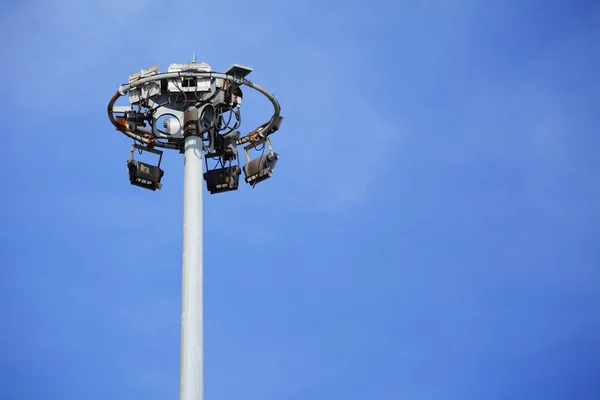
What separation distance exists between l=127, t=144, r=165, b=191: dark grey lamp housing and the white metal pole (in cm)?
259

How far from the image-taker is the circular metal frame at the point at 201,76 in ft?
105

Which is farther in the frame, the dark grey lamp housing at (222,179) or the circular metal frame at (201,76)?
the dark grey lamp housing at (222,179)

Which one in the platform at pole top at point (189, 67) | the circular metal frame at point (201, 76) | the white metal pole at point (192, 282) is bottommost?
the white metal pole at point (192, 282)

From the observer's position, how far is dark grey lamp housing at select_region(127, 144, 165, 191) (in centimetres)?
3366

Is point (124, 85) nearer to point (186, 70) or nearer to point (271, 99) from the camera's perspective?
point (186, 70)

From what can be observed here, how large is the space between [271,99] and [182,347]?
10.2 m

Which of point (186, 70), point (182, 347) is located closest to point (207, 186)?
point (186, 70)

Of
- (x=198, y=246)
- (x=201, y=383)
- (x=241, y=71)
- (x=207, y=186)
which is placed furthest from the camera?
(x=207, y=186)

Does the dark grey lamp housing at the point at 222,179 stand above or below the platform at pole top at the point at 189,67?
below

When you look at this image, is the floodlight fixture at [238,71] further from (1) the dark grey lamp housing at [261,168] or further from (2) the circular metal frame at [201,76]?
(1) the dark grey lamp housing at [261,168]

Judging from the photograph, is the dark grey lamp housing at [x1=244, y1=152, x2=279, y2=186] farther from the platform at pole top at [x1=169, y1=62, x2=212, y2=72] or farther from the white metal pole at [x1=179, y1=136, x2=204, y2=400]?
the platform at pole top at [x1=169, y1=62, x2=212, y2=72]

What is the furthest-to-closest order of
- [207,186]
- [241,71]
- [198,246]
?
[207,186], [241,71], [198,246]

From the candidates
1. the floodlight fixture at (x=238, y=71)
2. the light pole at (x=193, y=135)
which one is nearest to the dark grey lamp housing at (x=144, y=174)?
the light pole at (x=193, y=135)

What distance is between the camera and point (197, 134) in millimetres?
32219
